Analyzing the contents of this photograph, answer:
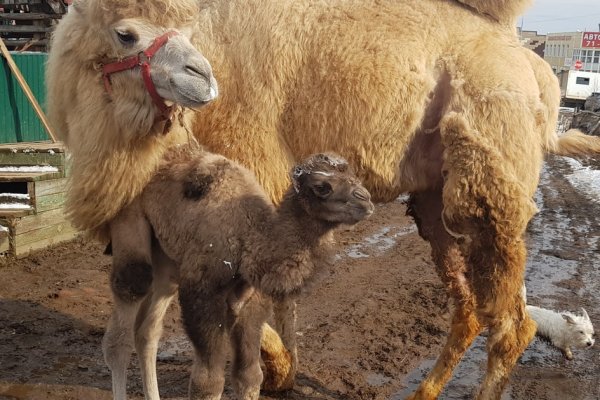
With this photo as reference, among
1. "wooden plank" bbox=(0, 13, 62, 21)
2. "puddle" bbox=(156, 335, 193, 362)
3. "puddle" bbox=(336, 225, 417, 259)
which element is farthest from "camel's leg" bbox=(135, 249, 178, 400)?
Answer: "wooden plank" bbox=(0, 13, 62, 21)

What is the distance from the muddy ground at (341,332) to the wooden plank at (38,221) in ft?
1.00

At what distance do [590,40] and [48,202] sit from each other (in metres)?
82.0

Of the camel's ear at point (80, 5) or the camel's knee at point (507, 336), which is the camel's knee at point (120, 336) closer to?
the camel's ear at point (80, 5)

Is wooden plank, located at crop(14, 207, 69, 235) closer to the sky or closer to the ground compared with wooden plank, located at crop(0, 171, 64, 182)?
closer to the ground

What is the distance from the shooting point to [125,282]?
3566 millimetres

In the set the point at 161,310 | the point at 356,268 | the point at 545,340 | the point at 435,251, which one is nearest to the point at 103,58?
the point at 161,310

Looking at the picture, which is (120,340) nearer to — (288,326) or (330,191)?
(330,191)

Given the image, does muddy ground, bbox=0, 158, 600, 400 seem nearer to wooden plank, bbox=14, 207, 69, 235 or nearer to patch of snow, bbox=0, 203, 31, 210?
wooden plank, bbox=14, 207, 69, 235

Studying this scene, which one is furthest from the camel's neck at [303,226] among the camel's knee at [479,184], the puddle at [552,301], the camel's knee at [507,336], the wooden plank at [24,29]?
the wooden plank at [24,29]

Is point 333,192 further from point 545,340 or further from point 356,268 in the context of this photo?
point 356,268

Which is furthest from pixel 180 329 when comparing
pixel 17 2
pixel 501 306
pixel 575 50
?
pixel 575 50

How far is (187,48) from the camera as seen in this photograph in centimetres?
348

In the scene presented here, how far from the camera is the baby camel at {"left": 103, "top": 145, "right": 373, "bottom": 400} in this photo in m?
3.23

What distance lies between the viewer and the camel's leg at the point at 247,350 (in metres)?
3.53
